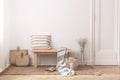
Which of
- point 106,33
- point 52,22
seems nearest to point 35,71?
point 52,22

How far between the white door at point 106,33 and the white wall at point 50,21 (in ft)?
0.88

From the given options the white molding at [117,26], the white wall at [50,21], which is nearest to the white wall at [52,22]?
the white wall at [50,21]

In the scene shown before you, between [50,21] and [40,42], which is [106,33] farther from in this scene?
[40,42]

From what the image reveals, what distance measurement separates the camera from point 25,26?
578cm

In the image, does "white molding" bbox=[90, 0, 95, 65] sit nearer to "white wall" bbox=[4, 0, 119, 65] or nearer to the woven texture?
"white wall" bbox=[4, 0, 119, 65]

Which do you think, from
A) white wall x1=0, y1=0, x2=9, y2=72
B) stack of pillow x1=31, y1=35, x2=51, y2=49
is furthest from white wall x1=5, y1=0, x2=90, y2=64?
white wall x1=0, y1=0, x2=9, y2=72

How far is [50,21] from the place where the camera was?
5789mm

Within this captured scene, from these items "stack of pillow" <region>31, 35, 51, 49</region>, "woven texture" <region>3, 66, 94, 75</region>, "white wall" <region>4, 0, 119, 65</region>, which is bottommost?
"woven texture" <region>3, 66, 94, 75</region>

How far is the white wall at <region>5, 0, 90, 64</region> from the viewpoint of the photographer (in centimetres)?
575

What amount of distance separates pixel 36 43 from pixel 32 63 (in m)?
0.55

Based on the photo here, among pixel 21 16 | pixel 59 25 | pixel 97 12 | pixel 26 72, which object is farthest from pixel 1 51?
pixel 97 12

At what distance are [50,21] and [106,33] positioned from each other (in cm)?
139

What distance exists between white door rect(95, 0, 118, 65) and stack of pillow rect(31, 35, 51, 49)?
120 centimetres

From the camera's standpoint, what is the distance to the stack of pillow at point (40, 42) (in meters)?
5.55
